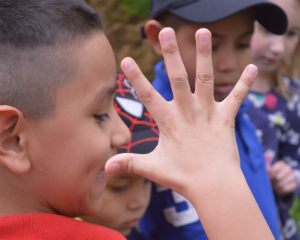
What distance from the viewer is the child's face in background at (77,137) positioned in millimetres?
782

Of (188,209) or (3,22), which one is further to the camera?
(188,209)

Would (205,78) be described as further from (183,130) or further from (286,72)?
(286,72)

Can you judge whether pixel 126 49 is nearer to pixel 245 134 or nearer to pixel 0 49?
pixel 245 134

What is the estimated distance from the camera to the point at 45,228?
0.77 m

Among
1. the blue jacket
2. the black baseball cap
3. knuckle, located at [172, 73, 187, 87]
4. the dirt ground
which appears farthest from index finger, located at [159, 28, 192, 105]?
the dirt ground

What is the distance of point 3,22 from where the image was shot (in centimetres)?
77

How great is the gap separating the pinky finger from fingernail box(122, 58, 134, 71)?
0.27m

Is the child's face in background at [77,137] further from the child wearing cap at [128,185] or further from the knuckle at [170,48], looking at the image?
the child wearing cap at [128,185]

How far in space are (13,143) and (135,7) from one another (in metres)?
2.53

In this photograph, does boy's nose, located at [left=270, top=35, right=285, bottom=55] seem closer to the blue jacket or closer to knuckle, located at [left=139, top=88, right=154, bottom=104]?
the blue jacket

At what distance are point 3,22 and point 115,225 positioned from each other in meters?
0.91

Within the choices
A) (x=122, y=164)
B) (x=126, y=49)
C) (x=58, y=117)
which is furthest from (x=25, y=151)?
(x=126, y=49)

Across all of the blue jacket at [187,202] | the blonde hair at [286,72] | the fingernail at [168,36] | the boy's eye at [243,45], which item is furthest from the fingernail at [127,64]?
the blonde hair at [286,72]

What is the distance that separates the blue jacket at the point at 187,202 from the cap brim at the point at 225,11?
314mm
